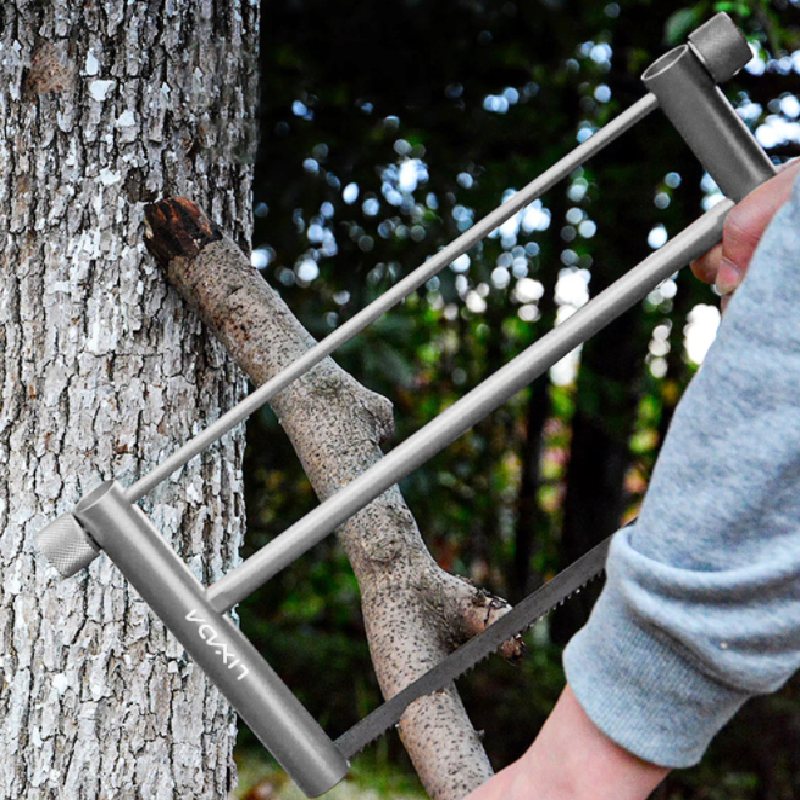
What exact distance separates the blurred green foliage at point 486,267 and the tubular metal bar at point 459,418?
107 centimetres

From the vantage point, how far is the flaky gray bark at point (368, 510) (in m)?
1.00

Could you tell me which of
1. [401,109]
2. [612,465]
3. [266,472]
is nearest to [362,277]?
[401,109]

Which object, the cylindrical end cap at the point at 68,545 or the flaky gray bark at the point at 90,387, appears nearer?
the cylindrical end cap at the point at 68,545

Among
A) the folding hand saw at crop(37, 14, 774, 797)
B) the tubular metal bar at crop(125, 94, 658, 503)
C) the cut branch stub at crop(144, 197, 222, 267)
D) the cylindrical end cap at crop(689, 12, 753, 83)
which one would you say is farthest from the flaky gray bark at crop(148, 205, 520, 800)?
the cylindrical end cap at crop(689, 12, 753, 83)

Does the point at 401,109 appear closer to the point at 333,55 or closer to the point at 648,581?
the point at 333,55

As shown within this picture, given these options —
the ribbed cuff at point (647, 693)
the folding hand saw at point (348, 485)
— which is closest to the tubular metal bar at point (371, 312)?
the folding hand saw at point (348, 485)

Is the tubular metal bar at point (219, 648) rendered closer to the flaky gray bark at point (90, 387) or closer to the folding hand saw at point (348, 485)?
the folding hand saw at point (348, 485)

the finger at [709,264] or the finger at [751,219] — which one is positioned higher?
the finger at [751,219]

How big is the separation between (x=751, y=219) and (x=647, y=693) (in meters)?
0.35

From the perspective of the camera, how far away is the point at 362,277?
92.8 inches

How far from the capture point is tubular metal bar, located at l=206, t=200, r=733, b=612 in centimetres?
80

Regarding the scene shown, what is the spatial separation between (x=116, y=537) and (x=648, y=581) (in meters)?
0.49

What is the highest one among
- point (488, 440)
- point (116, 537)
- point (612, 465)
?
point (116, 537)

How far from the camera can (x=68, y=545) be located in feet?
2.84
